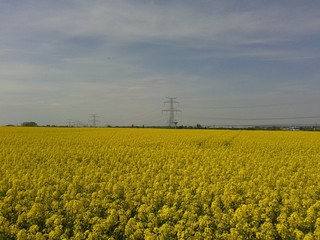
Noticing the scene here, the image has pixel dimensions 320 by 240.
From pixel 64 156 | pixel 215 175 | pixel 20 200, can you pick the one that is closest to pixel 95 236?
pixel 20 200

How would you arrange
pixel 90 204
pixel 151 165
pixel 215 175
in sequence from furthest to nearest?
pixel 151 165, pixel 215 175, pixel 90 204

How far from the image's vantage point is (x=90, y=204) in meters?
7.57

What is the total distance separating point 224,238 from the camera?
5.86 m

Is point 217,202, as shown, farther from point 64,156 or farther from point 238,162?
point 64,156

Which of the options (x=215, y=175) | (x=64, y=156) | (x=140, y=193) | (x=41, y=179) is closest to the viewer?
(x=140, y=193)

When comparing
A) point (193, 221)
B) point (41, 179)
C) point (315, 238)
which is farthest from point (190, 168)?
point (315, 238)

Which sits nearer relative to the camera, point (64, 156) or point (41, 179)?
point (41, 179)

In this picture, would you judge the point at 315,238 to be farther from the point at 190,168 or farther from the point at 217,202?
the point at 190,168

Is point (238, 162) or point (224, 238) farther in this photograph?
point (238, 162)

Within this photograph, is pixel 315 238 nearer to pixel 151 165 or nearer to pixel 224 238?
pixel 224 238

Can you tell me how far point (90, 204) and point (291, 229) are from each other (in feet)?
12.4

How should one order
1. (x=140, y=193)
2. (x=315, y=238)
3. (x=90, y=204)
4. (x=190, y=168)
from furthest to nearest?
(x=190, y=168) < (x=140, y=193) < (x=90, y=204) < (x=315, y=238)

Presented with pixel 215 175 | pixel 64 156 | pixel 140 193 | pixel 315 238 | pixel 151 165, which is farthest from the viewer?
pixel 64 156

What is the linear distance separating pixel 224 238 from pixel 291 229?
119 cm
